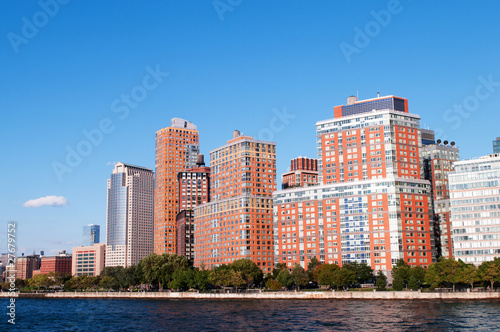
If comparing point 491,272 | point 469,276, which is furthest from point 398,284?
point 491,272

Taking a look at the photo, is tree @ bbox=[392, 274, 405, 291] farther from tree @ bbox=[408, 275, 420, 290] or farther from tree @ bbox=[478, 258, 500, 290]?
tree @ bbox=[478, 258, 500, 290]

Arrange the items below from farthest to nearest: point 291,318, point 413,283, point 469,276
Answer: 1. point 413,283
2. point 469,276
3. point 291,318

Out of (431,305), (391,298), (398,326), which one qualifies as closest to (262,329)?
(398,326)

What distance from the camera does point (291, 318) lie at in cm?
13212

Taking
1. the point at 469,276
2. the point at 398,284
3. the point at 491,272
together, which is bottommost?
the point at 398,284

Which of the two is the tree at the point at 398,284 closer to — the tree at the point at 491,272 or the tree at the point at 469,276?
the tree at the point at 469,276

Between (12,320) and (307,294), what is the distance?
98.0 m

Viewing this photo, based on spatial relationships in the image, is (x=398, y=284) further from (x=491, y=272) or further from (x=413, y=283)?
(x=491, y=272)

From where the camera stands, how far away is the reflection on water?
115000mm

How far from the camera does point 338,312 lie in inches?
5576

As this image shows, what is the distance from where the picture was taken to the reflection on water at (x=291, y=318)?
377 ft

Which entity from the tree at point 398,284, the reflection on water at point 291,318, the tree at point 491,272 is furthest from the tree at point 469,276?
the tree at point 398,284

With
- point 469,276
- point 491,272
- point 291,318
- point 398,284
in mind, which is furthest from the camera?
point 398,284

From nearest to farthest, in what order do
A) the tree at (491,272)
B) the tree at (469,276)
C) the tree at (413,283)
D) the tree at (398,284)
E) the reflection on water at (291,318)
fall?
the reflection on water at (291,318) → the tree at (491,272) → the tree at (469,276) → the tree at (413,283) → the tree at (398,284)
